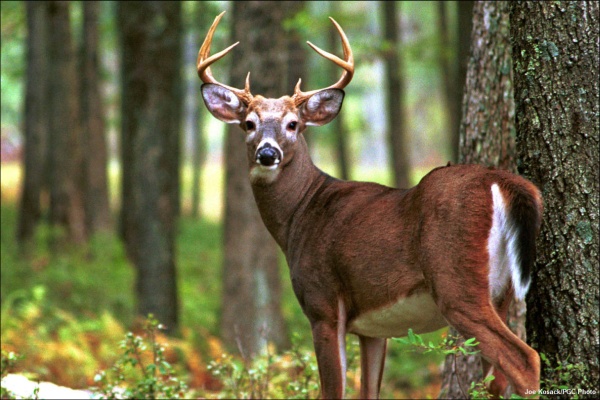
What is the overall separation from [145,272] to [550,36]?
26.1 ft

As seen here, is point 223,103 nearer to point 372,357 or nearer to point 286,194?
point 286,194

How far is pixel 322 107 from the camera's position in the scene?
5973 millimetres

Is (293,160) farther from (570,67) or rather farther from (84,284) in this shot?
(84,284)

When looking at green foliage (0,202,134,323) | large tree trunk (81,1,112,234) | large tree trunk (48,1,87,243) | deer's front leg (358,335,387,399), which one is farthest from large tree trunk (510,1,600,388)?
large tree trunk (81,1,112,234)

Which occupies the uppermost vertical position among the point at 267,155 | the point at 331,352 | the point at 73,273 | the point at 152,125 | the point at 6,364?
the point at 152,125

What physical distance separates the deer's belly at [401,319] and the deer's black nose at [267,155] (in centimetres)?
113

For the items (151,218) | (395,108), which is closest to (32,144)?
(395,108)

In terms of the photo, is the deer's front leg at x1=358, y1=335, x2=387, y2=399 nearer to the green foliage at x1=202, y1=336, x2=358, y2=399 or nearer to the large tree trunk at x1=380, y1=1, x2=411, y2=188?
the green foliage at x1=202, y1=336, x2=358, y2=399

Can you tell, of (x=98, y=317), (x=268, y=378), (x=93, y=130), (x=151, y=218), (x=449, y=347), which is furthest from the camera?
(x=93, y=130)

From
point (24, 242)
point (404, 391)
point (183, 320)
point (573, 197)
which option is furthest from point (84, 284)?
point (573, 197)

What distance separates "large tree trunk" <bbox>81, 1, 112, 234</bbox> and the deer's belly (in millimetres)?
13636

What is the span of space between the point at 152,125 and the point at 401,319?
6795 millimetres

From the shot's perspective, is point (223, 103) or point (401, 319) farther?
point (223, 103)

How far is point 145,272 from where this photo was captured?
1185 cm
